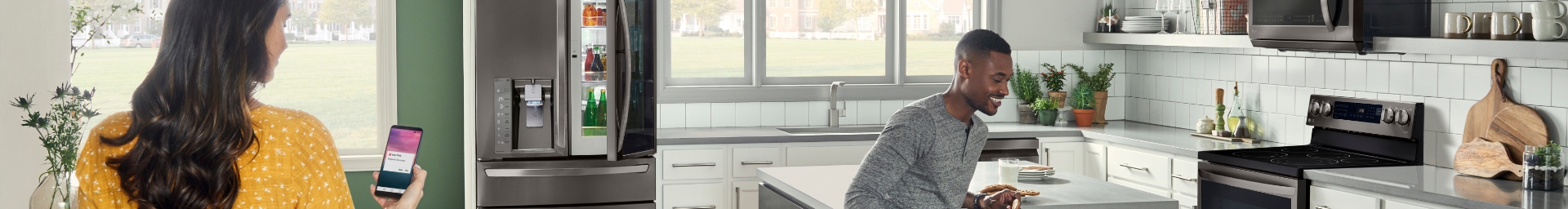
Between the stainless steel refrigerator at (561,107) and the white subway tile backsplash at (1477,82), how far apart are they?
8.11 feet

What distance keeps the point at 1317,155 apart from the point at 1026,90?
1.47 m

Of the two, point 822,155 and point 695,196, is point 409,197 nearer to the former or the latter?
point 695,196

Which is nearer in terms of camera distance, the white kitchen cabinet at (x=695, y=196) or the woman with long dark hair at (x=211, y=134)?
the woman with long dark hair at (x=211, y=134)

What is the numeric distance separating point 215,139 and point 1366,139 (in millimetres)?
3778

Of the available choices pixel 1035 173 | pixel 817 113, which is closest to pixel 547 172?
pixel 817 113

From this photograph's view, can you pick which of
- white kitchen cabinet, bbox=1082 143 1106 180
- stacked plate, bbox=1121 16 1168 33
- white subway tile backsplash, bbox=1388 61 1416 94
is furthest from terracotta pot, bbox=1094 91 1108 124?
white subway tile backsplash, bbox=1388 61 1416 94

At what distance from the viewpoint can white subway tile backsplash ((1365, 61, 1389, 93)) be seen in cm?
404

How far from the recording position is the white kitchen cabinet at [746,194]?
14.8 feet

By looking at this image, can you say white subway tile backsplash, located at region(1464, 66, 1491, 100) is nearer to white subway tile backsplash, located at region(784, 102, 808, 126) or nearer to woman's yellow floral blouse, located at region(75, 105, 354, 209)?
white subway tile backsplash, located at region(784, 102, 808, 126)

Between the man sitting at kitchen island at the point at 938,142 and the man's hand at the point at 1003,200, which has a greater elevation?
the man sitting at kitchen island at the point at 938,142

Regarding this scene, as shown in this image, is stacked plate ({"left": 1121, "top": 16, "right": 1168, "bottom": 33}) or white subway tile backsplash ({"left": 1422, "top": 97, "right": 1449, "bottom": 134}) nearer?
white subway tile backsplash ({"left": 1422, "top": 97, "right": 1449, "bottom": 134})

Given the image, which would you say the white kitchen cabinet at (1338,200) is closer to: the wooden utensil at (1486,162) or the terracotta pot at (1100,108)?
the wooden utensil at (1486,162)

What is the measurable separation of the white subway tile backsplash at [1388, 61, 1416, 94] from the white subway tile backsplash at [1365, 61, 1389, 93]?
0.01m

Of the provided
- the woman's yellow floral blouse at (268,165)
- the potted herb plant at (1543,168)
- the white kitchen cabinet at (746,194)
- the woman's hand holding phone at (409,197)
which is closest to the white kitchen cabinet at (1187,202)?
the potted herb plant at (1543,168)
